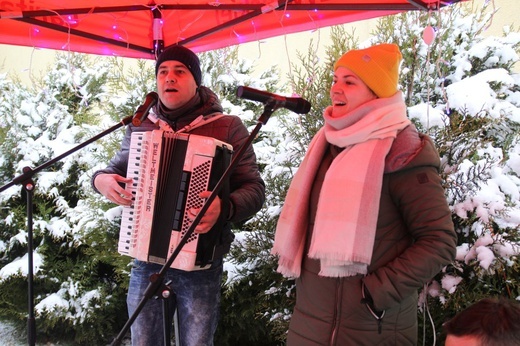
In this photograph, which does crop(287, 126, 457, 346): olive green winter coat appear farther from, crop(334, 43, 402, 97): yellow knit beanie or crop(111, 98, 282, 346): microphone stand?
crop(111, 98, 282, 346): microphone stand

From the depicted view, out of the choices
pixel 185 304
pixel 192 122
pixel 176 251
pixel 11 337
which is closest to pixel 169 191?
pixel 192 122

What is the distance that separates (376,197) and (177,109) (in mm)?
1093

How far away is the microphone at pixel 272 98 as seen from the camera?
5.16 feet

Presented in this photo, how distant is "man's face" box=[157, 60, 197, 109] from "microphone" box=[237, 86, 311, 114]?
2.65 feet

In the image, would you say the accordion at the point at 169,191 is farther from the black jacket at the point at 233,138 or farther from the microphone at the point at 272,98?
the microphone at the point at 272,98

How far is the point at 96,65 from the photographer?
188 inches

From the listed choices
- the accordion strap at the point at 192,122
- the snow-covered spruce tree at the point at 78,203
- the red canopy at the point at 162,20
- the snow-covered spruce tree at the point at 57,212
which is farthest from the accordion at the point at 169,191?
the snow-covered spruce tree at the point at 57,212

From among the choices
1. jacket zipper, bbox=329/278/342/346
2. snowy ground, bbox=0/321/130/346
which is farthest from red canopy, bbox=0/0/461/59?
snowy ground, bbox=0/321/130/346

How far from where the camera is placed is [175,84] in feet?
7.58

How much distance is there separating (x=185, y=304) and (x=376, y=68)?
1.32 meters

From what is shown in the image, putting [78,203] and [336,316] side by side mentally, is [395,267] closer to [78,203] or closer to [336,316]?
[336,316]

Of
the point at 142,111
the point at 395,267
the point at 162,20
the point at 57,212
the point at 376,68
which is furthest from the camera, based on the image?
the point at 57,212

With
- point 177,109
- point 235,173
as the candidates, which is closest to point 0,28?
point 177,109

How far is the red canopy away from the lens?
2561mm
